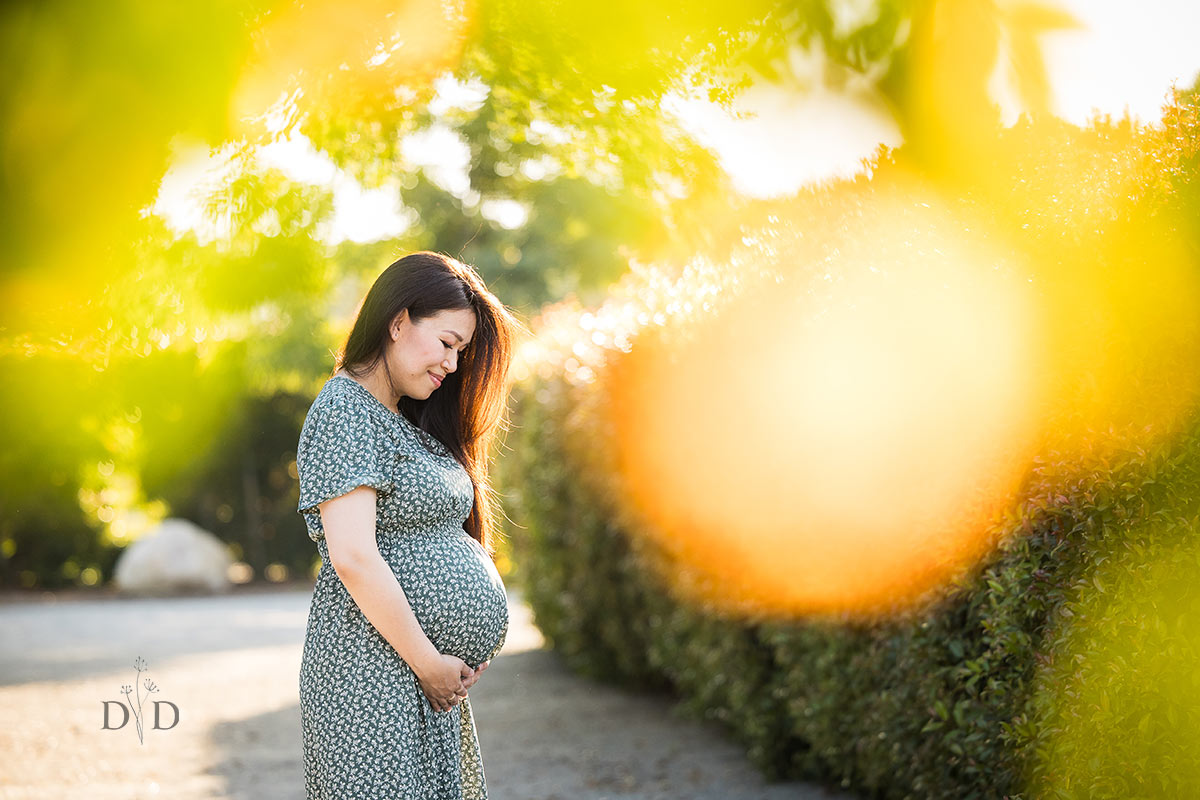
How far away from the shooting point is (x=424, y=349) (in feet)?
8.34

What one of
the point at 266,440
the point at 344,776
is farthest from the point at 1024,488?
the point at 266,440

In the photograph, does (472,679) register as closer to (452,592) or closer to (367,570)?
(452,592)

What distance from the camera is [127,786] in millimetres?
5531

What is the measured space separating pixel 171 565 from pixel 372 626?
16.0 metres

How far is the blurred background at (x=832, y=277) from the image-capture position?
2.55 m

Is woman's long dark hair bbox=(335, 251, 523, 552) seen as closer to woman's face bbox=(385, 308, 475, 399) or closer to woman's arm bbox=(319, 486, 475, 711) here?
woman's face bbox=(385, 308, 475, 399)

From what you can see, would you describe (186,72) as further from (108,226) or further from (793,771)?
(793,771)

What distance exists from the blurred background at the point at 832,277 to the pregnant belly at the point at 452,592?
1210mm

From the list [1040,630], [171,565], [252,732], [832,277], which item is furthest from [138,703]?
[171,565]

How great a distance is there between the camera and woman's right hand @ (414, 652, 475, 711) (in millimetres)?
2420

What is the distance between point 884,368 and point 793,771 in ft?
7.88

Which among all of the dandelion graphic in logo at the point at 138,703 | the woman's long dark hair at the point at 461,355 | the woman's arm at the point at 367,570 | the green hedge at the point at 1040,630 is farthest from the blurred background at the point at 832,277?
the dandelion graphic in logo at the point at 138,703

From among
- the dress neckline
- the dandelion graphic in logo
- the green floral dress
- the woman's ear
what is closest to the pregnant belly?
the green floral dress

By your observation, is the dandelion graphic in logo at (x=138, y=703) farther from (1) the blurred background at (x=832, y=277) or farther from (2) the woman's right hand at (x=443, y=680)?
(2) the woman's right hand at (x=443, y=680)
